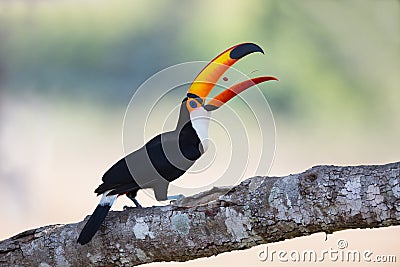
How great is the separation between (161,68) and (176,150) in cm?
161

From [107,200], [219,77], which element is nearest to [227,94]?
[219,77]

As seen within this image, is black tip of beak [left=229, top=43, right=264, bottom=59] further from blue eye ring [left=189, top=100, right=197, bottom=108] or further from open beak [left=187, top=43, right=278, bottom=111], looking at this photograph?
blue eye ring [left=189, top=100, right=197, bottom=108]

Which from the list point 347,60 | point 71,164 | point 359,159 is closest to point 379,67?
point 347,60

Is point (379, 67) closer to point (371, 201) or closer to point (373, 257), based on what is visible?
point (373, 257)

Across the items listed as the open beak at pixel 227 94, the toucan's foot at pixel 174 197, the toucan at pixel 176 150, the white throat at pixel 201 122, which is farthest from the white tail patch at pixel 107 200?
the open beak at pixel 227 94

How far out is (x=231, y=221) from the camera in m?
1.85

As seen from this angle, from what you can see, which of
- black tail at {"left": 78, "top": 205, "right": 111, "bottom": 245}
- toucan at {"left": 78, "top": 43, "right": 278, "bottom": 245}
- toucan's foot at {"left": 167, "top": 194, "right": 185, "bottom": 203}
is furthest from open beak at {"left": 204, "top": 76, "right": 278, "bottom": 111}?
black tail at {"left": 78, "top": 205, "right": 111, "bottom": 245}

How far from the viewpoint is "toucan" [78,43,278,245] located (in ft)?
7.08

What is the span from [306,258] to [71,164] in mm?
1408

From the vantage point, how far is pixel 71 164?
388cm

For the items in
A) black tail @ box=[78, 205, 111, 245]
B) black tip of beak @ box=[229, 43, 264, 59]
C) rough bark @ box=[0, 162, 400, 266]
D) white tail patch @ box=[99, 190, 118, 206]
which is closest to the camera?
rough bark @ box=[0, 162, 400, 266]

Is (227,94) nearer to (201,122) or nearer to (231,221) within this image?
(201,122)

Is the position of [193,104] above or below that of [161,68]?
below

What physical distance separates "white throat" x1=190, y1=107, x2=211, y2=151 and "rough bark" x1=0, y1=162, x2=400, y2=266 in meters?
Answer: 0.38
